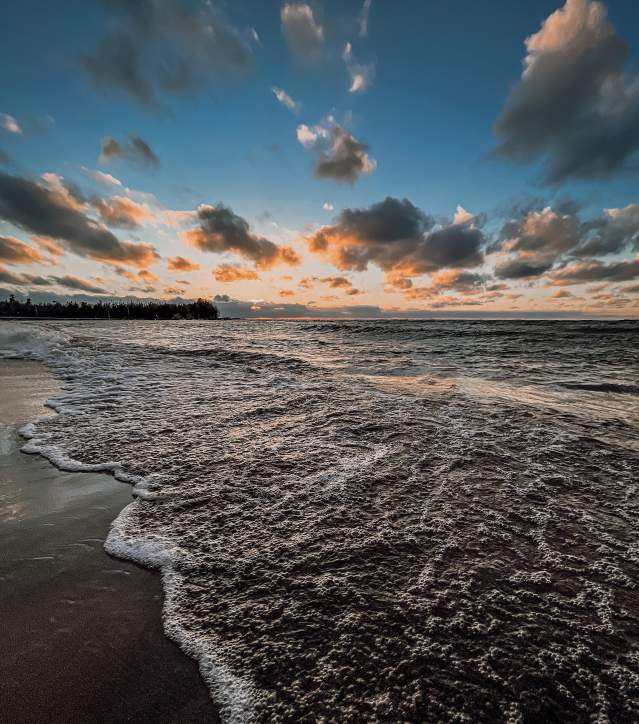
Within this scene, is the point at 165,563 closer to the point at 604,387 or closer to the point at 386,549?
the point at 386,549

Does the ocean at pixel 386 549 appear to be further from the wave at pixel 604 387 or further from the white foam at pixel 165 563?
the wave at pixel 604 387

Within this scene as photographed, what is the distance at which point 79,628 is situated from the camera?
175 centimetres

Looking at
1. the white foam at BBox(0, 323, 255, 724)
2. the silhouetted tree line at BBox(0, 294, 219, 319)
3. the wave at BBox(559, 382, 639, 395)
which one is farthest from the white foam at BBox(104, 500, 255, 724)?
the silhouetted tree line at BBox(0, 294, 219, 319)

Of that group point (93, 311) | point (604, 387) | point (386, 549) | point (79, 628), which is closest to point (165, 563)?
point (79, 628)

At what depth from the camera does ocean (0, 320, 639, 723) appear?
4.89 feet

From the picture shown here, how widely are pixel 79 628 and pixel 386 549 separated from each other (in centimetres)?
183

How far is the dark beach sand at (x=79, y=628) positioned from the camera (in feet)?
4.62

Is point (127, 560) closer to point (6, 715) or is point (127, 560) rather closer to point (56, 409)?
point (6, 715)

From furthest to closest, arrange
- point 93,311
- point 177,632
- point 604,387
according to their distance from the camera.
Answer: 1. point 93,311
2. point 604,387
3. point 177,632

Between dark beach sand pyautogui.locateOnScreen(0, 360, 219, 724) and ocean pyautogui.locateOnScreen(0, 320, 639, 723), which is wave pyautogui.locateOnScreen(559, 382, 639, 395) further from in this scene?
dark beach sand pyautogui.locateOnScreen(0, 360, 219, 724)

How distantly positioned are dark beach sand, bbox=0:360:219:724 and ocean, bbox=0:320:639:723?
125mm

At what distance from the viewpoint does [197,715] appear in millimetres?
1386

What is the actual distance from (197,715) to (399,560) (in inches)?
53.6

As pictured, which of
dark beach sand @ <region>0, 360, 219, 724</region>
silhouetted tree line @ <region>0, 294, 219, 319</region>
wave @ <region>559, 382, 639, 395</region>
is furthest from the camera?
silhouetted tree line @ <region>0, 294, 219, 319</region>
